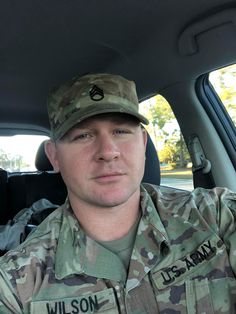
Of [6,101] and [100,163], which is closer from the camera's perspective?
[100,163]

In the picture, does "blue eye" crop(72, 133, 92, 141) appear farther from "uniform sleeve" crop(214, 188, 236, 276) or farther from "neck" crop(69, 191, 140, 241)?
"uniform sleeve" crop(214, 188, 236, 276)

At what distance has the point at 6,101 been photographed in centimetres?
311

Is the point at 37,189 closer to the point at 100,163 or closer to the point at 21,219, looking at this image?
→ the point at 21,219

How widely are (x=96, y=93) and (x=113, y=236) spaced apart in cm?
47

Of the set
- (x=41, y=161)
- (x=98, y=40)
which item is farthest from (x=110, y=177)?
(x=41, y=161)

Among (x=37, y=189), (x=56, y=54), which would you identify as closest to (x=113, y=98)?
(x=56, y=54)

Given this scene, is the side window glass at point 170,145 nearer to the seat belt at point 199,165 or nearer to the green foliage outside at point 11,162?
the seat belt at point 199,165

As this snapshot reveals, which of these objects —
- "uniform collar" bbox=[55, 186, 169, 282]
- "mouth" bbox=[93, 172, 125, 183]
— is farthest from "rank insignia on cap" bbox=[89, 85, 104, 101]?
"uniform collar" bbox=[55, 186, 169, 282]

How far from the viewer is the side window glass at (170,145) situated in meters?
2.42

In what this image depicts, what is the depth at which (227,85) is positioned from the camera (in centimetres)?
217

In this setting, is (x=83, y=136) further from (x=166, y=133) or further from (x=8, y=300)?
(x=166, y=133)

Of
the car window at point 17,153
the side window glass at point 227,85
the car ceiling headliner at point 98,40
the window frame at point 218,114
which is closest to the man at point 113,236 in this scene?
the car ceiling headliner at point 98,40

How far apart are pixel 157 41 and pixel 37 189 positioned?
1348 mm

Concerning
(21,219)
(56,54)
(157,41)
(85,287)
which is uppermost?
(56,54)
